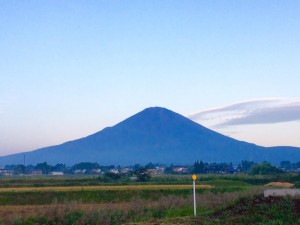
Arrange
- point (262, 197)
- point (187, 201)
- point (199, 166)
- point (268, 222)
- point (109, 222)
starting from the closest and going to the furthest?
point (268, 222)
point (262, 197)
point (109, 222)
point (187, 201)
point (199, 166)

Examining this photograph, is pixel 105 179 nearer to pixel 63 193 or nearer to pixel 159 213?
pixel 63 193

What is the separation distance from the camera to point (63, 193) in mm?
46000

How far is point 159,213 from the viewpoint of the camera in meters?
22.8

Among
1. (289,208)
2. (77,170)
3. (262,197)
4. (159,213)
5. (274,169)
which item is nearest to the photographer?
(289,208)

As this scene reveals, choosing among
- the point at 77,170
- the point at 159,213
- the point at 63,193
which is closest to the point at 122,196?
the point at 63,193

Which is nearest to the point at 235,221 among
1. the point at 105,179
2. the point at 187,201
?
the point at 187,201

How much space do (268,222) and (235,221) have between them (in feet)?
3.25

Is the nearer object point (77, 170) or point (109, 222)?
point (109, 222)

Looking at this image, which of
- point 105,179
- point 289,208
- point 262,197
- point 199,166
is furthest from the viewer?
point 199,166

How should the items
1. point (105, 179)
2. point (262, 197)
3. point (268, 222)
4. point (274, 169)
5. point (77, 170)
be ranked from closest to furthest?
point (268, 222) → point (262, 197) → point (105, 179) → point (274, 169) → point (77, 170)

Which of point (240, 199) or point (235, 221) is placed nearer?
point (235, 221)

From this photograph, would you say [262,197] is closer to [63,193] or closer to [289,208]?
[289,208]

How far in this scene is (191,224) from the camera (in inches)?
594

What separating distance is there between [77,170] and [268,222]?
159 metres
